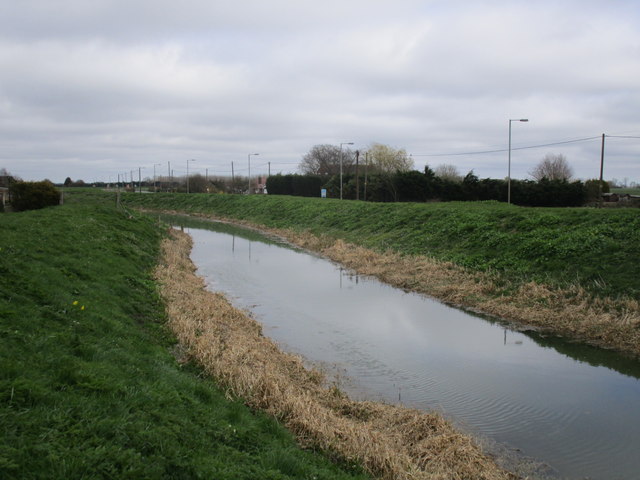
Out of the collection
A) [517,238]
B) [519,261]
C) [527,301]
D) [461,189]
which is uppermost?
[461,189]

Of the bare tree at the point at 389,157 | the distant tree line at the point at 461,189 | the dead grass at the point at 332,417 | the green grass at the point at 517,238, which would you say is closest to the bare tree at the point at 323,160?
the bare tree at the point at 389,157

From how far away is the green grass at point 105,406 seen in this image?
4465 mm

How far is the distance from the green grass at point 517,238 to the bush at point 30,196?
16840 mm

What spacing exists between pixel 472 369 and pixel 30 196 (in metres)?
24.9

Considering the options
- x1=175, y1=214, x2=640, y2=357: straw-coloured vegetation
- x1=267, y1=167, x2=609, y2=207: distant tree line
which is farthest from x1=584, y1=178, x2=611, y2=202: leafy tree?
x1=175, y1=214, x2=640, y2=357: straw-coloured vegetation

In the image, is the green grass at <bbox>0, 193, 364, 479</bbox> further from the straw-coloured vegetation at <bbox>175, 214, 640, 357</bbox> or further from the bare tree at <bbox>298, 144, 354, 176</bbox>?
the bare tree at <bbox>298, 144, 354, 176</bbox>

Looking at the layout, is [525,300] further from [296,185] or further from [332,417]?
[296,185]

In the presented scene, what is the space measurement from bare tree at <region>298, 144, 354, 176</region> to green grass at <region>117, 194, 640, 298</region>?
6477cm

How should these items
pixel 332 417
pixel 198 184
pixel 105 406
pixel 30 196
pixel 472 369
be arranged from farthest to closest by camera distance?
1. pixel 198 184
2. pixel 30 196
3. pixel 472 369
4. pixel 332 417
5. pixel 105 406

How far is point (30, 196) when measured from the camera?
27.5 meters

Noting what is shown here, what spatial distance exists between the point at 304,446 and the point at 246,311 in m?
9.38

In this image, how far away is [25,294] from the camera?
8.02 meters

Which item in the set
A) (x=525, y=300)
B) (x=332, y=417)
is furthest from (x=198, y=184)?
(x=332, y=417)

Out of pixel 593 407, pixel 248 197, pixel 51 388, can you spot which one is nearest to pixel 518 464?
pixel 593 407
